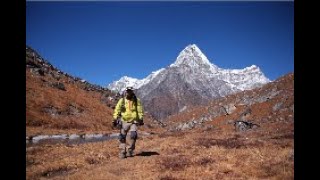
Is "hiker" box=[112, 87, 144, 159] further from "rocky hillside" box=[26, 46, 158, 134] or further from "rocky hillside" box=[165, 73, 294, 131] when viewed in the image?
"rocky hillside" box=[165, 73, 294, 131]

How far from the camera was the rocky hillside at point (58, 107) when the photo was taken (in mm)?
52000

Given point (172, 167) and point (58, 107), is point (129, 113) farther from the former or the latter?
point (58, 107)

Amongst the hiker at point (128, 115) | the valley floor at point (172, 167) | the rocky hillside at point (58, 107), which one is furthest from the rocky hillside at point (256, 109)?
the valley floor at point (172, 167)

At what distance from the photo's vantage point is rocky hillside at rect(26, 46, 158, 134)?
52.0 metres

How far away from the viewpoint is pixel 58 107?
60344mm

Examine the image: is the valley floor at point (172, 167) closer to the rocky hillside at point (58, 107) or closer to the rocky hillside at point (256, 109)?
the rocky hillside at point (58, 107)

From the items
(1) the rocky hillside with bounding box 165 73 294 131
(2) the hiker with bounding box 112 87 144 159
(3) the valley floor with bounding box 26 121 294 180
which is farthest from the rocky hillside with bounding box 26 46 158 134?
(3) the valley floor with bounding box 26 121 294 180

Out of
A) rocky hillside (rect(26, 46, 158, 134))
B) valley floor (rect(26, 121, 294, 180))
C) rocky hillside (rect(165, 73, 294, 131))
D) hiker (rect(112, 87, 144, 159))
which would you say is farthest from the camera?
rocky hillside (rect(165, 73, 294, 131))
